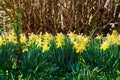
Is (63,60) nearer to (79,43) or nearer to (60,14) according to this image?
(79,43)

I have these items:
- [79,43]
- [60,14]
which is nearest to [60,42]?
[79,43]

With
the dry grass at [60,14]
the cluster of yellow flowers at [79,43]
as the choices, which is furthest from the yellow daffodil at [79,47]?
the dry grass at [60,14]

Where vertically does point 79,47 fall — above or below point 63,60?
above

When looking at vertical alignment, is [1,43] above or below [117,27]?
above

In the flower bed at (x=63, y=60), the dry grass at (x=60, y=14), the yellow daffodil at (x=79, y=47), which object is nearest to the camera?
Answer: the flower bed at (x=63, y=60)

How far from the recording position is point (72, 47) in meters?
4.13

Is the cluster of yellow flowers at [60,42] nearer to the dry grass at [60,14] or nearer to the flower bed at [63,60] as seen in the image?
the flower bed at [63,60]

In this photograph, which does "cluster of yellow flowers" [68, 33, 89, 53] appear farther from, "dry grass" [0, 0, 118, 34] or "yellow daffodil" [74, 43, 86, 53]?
"dry grass" [0, 0, 118, 34]

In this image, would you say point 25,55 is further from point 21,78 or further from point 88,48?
point 88,48

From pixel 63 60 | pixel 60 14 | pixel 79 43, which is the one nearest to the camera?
pixel 63 60

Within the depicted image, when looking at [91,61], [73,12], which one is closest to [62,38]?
[91,61]

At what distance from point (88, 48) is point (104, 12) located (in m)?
3.16

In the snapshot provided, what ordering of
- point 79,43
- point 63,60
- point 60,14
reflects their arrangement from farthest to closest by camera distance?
point 60,14
point 79,43
point 63,60

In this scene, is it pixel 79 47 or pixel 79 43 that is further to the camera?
pixel 79 43
